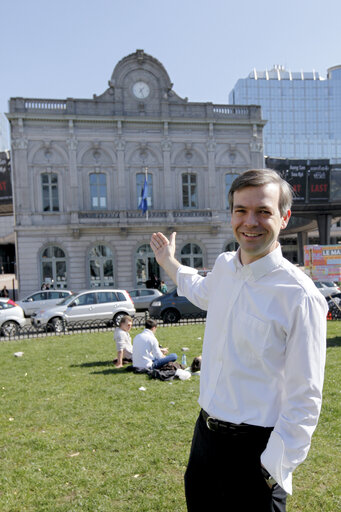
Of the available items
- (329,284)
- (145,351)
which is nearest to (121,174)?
(329,284)

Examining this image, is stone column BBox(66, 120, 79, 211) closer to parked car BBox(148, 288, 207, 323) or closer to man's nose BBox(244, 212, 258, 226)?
parked car BBox(148, 288, 207, 323)

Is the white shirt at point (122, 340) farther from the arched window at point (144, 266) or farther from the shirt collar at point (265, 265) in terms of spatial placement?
the arched window at point (144, 266)

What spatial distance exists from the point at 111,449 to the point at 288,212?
4.07 metres

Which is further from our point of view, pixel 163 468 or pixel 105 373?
pixel 105 373

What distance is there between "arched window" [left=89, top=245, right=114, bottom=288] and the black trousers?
2729 centimetres

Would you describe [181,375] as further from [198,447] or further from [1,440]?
[198,447]

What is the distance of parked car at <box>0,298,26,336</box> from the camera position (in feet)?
50.4

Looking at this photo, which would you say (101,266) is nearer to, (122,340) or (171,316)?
(171,316)

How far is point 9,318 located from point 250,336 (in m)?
15.3

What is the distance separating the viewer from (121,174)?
29516 millimetres

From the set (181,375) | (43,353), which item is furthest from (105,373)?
(43,353)

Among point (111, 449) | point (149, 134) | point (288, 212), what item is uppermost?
point (149, 134)

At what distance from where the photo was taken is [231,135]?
31.0 metres

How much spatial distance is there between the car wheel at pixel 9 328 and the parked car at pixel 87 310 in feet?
2.59
